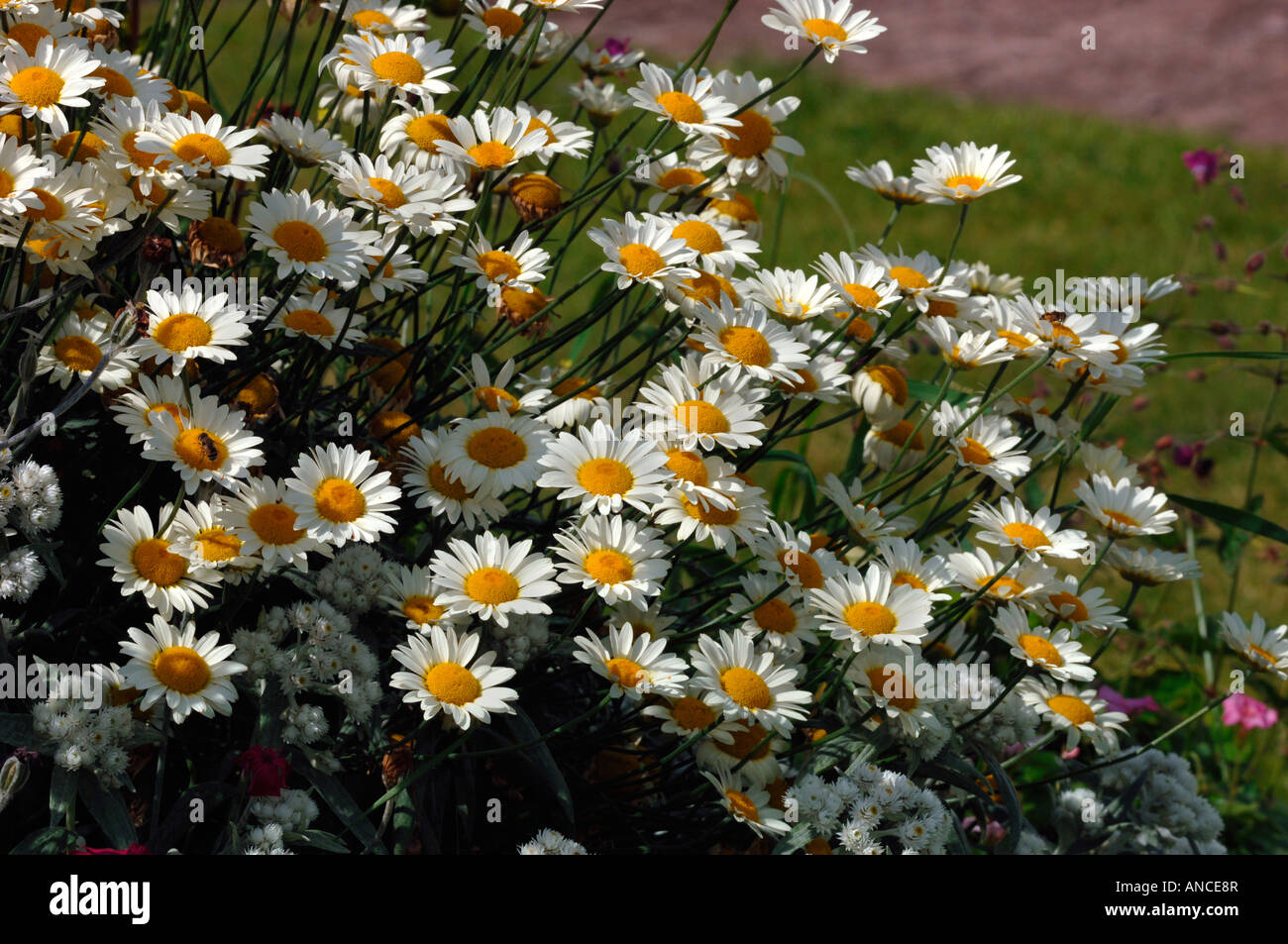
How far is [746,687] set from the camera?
70.0 inches

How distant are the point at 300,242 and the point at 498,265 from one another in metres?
0.29

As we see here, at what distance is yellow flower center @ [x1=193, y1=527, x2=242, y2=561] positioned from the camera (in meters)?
1.67

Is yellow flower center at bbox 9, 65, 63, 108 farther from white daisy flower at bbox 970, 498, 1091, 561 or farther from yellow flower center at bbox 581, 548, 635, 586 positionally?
white daisy flower at bbox 970, 498, 1091, 561

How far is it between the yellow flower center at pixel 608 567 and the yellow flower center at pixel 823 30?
0.92 m

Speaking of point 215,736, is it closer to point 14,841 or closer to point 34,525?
Answer: point 14,841

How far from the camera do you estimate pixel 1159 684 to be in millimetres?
3145

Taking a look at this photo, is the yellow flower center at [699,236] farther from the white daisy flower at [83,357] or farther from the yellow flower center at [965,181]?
the white daisy flower at [83,357]

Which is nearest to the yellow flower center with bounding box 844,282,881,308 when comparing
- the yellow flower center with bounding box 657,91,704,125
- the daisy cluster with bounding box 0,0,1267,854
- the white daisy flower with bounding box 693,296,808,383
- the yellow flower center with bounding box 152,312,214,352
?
the daisy cluster with bounding box 0,0,1267,854

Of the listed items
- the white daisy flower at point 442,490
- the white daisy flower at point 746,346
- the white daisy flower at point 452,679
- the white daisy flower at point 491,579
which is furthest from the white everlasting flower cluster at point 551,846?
the white daisy flower at point 746,346

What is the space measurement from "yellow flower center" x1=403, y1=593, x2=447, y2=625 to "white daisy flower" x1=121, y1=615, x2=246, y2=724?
224 mm

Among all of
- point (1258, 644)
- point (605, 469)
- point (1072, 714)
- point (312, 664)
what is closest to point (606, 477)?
point (605, 469)

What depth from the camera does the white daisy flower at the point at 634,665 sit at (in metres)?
1.71
